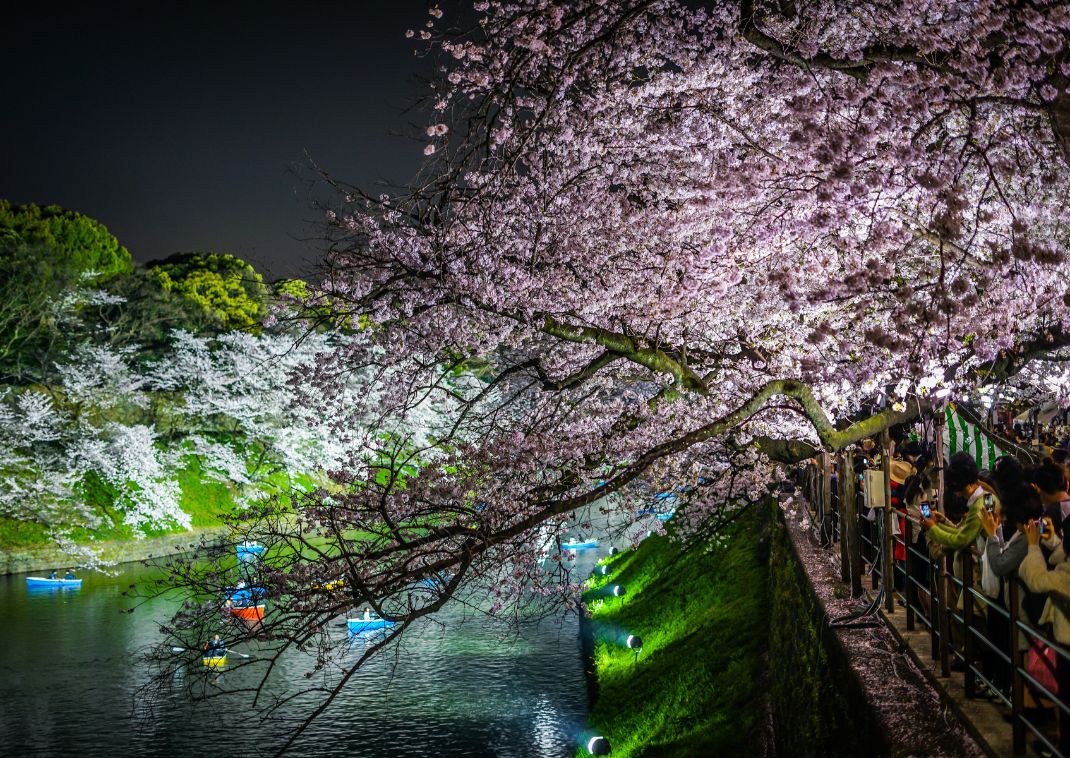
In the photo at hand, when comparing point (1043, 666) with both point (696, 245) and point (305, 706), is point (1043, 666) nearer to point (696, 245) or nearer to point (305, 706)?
point (696, 245)

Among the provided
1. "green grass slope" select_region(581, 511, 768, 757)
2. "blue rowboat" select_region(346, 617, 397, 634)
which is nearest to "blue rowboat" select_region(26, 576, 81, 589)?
"blue rowboat" select_region(346, 617, 397, 634)

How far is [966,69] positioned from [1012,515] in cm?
229

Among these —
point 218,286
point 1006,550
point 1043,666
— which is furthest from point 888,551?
point 218,286

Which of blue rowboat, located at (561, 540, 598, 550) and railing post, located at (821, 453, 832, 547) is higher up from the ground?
blue rowboat, located at (561, 540, 598, 550)

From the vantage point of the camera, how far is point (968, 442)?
970 cm

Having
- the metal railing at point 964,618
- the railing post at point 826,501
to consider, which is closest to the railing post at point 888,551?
the metal railing at point 964,618

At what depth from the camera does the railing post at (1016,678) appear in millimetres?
3258

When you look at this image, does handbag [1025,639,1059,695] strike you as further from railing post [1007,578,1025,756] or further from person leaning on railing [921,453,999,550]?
person leaning on railing [921,453,999,550]

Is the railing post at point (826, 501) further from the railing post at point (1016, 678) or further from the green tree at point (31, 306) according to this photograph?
the green tree at point (31, 306)

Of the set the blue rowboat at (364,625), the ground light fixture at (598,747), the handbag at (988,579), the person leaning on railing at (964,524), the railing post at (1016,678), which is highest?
the blue rowboat at (364,625)

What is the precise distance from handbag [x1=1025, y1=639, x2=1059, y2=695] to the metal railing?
1 cm

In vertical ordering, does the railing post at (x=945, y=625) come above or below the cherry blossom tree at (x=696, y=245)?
below

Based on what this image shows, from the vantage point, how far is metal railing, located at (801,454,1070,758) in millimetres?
3275

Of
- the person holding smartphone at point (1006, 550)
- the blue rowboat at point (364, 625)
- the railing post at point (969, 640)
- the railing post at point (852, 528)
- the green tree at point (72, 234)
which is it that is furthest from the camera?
the green tree at point (72, 234)
